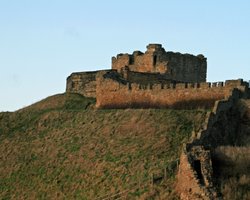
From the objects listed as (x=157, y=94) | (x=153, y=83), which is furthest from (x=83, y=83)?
(x=157, y=94)

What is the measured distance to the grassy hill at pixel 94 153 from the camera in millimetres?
31281

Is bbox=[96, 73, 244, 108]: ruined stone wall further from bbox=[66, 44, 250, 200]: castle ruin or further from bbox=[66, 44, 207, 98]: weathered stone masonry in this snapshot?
bbox=[66, 44, 207, 98]: weathered stone masonry

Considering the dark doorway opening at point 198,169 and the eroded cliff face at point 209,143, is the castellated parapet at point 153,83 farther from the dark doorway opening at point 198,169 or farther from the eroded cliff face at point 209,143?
the dark doorway opening at point 198,169

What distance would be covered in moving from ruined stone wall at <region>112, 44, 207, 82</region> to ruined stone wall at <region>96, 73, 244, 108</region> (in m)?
7.14

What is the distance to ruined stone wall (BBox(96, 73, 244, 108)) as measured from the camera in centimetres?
3716

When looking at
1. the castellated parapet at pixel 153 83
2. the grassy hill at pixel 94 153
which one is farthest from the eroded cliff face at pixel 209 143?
the castellated parapet at pixel 153 83

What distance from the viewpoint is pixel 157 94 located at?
38.9 meters

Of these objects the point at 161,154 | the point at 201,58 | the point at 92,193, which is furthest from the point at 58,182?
the point at 201,58

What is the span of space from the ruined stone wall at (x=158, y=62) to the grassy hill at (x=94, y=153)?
9139 millimetres

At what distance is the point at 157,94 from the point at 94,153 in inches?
232

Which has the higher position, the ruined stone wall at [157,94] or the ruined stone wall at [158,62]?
the ruined stone wall at [158,62]

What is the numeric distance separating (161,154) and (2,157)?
10.3m

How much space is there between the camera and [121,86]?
40688mm

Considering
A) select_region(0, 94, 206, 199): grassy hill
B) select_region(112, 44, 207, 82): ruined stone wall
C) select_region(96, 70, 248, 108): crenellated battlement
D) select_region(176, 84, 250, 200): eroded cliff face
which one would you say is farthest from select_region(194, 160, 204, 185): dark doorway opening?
select_region(112, 44, 207, 82): ruined stone wall
